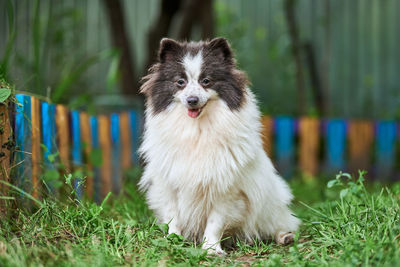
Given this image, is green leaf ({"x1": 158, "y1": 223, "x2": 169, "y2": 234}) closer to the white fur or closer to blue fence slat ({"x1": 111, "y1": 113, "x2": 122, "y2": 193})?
the white fur

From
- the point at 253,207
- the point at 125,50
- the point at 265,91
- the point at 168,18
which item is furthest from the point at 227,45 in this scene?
the point at 265,91

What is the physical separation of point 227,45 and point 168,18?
19.9 feet

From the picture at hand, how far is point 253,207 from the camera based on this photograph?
3.25 meters

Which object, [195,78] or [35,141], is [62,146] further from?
[195,78]

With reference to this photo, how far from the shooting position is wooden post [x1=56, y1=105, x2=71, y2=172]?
13.1 feet

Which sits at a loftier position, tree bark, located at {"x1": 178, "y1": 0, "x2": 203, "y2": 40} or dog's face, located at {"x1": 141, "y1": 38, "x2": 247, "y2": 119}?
tree bark, located at {"x1": 178, "y1": 0, "x2": 203, "y2": 40}

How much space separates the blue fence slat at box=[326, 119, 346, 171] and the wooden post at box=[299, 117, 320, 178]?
0.61 ft

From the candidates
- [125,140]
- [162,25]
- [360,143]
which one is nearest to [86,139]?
[125,140]

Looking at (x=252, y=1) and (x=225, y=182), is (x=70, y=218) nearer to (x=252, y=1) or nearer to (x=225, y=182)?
(x=225, y=182)

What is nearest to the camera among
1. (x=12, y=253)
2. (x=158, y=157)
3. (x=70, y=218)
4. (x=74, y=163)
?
(x=12, y=253)

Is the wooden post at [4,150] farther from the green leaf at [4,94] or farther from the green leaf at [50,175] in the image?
the green leaf at [50,175]

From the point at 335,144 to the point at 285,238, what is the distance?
489 centimetres

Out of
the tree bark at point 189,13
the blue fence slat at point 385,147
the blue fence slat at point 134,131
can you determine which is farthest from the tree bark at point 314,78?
the blue fence slat at point 134,131

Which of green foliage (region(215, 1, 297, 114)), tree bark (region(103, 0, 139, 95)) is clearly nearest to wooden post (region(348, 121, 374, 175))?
green foliage (region(215, 1, 297, 114))
